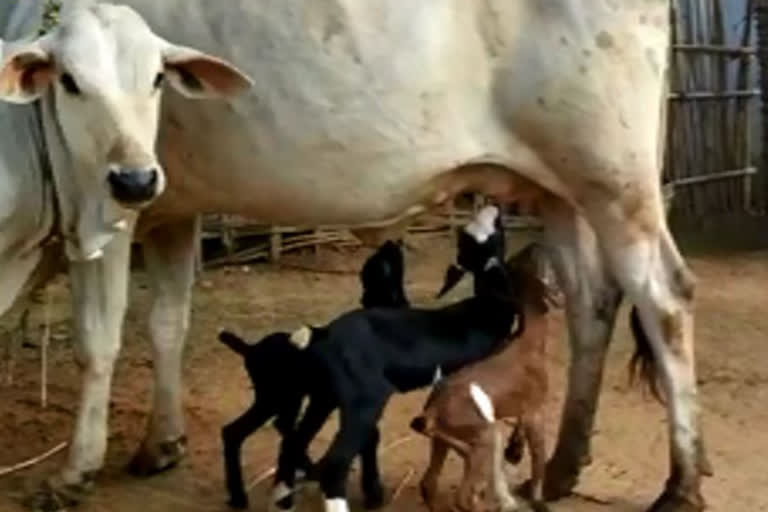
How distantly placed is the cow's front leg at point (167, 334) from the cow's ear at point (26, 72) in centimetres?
104

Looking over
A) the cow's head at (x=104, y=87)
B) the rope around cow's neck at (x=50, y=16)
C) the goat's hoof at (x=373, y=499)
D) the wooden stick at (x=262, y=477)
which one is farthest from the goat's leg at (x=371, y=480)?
the rope around cow's neck at (x=50, y=16)

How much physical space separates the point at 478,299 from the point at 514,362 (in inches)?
7.5

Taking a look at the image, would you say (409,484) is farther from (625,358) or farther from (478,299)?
(625,358)

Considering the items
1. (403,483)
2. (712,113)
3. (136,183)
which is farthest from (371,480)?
(712,113)

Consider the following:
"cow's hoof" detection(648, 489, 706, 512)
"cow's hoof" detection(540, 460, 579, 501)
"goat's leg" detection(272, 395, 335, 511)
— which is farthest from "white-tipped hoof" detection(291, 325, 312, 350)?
"cow's hoof" detection(648, 489, 706, 512)

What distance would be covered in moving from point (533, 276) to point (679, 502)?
28.2 inches

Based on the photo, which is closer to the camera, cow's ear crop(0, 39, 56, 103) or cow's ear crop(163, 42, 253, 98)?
cow's ear crop(0, 39, 56, 103)

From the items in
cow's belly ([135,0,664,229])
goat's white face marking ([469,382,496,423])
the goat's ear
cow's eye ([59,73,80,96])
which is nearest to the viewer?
cow's eye ([59,73,80,96])

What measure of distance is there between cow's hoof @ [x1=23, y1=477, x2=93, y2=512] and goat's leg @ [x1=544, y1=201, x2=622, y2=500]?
1.29 meters

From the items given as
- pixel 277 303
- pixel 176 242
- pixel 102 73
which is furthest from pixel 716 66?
pixel 102 73

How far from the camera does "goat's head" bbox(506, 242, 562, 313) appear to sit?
4613 mm

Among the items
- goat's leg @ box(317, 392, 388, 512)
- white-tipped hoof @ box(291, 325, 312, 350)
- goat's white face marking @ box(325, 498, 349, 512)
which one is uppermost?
Result: white-tipped hoof @ box(291, 325, 312, 350)

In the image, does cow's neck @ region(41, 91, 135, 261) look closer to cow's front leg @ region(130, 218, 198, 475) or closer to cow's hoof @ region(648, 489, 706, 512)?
cow's front leg @ region(130, 218, 198, 475)

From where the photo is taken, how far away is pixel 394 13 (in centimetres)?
461
